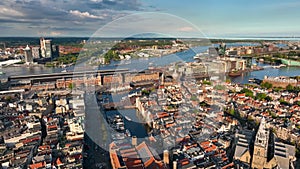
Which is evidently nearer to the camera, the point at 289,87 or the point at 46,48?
the point at 289,87

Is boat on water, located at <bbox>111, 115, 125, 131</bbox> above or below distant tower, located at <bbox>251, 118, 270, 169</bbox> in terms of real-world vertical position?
below

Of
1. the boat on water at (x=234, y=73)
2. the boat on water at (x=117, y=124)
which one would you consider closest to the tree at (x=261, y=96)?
the boat on water at (x=117, y=124)

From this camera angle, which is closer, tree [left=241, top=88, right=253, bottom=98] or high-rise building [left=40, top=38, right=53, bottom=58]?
tree [left=241, top=88, right=253, bottom=98]

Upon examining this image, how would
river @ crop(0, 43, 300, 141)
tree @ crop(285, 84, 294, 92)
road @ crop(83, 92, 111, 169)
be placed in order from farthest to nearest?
tree @ crop(285, 84, 294, 92), river @ crop(0, 43, 300, 141), road @ crop(83, 92, 111, 169)

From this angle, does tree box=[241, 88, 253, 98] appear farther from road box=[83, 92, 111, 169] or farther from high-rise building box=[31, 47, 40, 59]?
high-rise building box=[31, 47, 40, 59]

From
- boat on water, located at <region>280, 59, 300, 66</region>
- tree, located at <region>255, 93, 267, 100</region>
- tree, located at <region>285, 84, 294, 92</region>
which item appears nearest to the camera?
tree, located at <region>255, 93, 267, 100</region>

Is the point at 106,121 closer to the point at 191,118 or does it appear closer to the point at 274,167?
the point at 191,118

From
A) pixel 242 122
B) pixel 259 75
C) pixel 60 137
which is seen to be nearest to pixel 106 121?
pixel 60 137

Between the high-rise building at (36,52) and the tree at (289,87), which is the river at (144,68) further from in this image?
the high-rise building at (36,52)

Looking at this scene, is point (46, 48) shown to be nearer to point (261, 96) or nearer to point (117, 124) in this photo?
point (117, 124)

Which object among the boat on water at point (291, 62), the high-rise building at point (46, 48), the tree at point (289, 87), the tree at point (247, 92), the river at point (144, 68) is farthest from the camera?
the high-rise building at point (46, 48)

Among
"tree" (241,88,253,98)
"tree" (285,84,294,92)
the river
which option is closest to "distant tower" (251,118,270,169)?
the river

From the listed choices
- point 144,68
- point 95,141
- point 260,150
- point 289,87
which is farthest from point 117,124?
point 289,87
